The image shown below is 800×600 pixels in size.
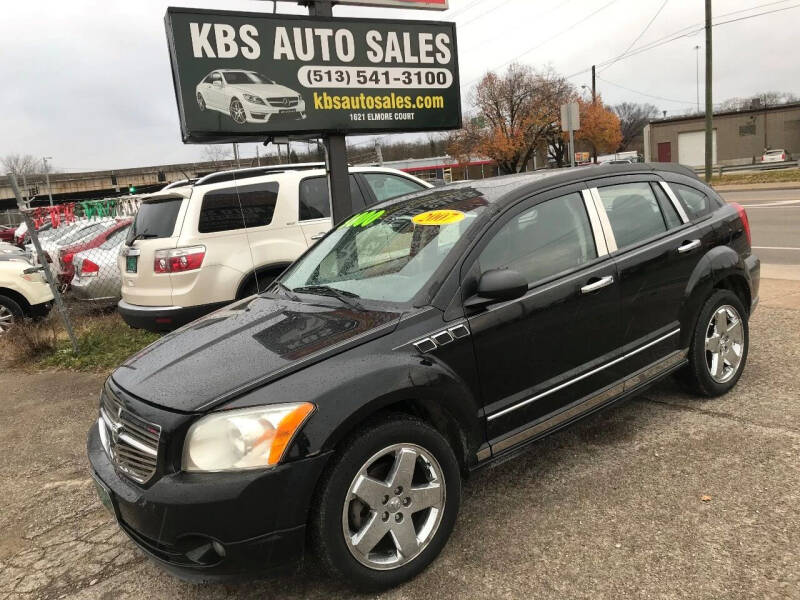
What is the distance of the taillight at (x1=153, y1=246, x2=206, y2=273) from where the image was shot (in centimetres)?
576

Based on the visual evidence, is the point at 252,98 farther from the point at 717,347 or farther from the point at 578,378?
the point at 717,347

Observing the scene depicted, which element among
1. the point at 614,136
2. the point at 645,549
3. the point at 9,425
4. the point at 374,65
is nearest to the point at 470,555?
the point at 645,549

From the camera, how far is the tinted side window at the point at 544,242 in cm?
308

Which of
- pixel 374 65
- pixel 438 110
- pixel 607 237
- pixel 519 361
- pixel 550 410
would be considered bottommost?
pixel 550 410

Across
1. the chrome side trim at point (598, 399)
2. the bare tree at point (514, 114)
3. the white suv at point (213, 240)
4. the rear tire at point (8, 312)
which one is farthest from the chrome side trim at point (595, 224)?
the bare tree at point (514, 114)

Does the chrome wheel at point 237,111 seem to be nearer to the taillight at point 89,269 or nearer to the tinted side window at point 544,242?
the tinted side window at point 544,242

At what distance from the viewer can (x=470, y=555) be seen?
8.87 ft

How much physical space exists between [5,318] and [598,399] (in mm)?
8207

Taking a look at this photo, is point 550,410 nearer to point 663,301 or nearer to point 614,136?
point 663,301

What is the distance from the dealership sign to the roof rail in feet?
2.74

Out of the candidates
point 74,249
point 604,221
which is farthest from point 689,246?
point 74,249

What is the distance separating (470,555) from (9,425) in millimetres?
4302

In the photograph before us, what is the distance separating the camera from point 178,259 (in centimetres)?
576

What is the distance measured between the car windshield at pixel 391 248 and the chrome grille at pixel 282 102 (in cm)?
206
